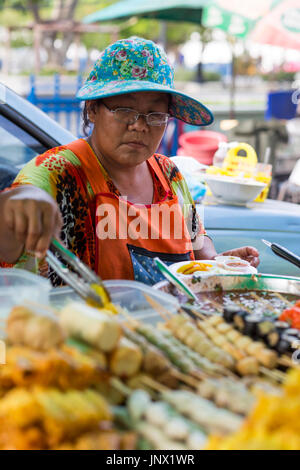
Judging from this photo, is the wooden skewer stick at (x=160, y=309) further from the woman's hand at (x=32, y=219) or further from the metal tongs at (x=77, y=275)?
the woman's hand at (x=32, y=219)

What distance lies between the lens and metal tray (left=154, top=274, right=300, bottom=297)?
77.8 inches

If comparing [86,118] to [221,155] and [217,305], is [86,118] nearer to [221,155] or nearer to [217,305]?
[217,305]

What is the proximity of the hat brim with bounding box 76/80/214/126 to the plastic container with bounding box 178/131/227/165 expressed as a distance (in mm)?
2678

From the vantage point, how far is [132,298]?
151 cm

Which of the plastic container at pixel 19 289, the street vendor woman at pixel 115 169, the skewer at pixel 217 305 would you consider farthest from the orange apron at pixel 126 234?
the plastic container at pixel 19 289

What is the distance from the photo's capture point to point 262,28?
294 inches

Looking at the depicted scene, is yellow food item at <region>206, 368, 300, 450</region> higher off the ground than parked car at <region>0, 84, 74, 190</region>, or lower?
lower

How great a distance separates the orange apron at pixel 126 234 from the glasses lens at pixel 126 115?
0.23 meters

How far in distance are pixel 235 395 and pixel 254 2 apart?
24.9ft

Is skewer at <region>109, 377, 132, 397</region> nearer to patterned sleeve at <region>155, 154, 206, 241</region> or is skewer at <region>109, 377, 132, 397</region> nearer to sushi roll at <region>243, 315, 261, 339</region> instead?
sushi roll at <region>243, 315, 261, 339</region>

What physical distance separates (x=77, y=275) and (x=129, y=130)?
2.98 ft

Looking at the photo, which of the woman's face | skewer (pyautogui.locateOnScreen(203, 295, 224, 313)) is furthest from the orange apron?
skewer (pyautogui.locateOnScreen(203, 295, 224, 313))

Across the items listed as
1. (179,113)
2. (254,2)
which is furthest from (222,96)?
(179,113)

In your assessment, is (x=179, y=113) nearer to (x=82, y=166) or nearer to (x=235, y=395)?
(x=82, y=166)
